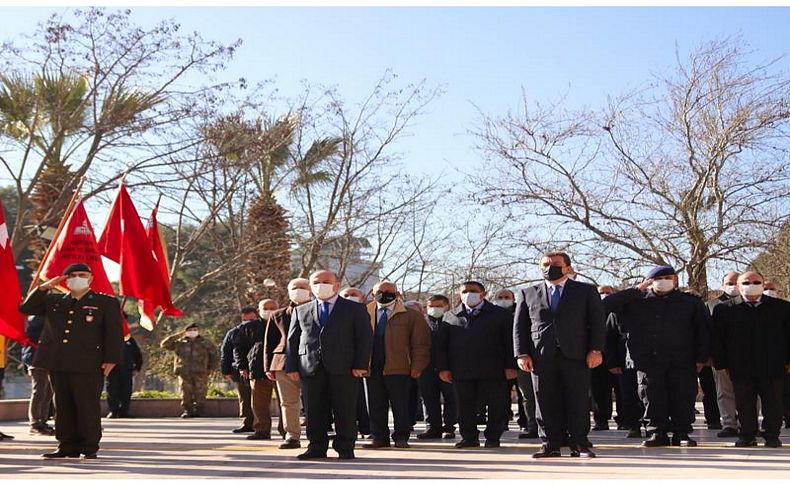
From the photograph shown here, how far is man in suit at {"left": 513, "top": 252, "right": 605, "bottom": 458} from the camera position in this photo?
985cm

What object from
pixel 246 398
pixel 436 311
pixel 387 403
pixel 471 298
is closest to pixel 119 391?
pixel 246 398

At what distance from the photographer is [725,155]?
2164 centimetres

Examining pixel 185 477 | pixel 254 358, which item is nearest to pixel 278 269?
pixel 254 358

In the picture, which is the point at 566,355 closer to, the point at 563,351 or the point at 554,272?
the point at 563,351

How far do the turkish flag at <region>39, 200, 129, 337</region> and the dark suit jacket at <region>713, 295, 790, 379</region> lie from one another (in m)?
6.56

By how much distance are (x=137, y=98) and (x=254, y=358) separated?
8.62 metres

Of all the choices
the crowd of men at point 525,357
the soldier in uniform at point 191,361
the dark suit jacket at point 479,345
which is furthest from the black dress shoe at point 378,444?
the soldier in uniform at point 191,361

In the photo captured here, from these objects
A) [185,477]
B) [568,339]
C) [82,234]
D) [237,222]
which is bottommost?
[185,477]

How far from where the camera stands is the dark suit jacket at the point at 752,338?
11047 mm

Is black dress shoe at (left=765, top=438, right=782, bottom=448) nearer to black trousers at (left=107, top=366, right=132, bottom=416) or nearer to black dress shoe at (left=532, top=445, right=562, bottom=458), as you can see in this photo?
black dress shoe at (left=532, top=445, right=562, bottom=458)

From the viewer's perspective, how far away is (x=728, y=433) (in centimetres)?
1270

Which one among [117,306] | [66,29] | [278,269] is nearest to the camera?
[117,306]

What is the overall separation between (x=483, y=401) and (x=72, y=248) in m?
5.00

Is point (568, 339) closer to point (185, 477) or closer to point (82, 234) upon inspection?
point (185, 477)
